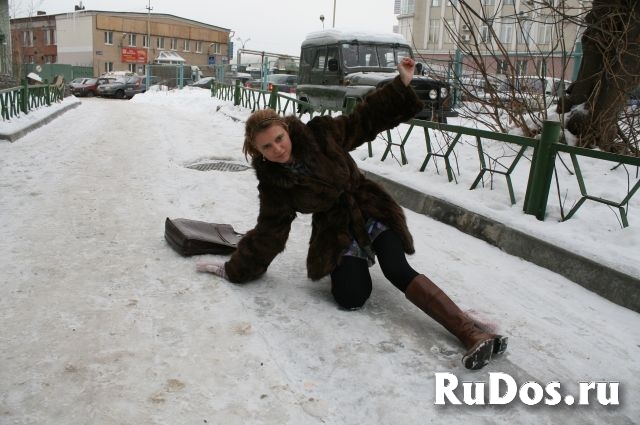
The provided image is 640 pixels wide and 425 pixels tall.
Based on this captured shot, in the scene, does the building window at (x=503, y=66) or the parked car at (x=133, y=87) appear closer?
the building window at (x=503, y=66)

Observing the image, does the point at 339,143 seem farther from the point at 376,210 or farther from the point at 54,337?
the point at 54,337

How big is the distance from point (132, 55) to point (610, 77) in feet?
195

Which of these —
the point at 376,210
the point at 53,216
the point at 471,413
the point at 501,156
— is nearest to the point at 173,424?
the point at 471,413

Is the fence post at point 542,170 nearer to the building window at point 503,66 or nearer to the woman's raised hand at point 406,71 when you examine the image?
the woman's raised hand at point 406,71

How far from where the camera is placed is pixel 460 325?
266 centimetres

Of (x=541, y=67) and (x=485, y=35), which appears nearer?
(x=541, y=67)

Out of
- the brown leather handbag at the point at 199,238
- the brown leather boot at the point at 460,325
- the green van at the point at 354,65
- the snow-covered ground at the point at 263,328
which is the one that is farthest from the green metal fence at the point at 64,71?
the brown leather boot at the point at 460,325

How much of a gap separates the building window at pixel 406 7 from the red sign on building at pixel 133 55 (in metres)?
27.9

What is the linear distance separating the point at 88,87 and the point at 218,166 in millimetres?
27176

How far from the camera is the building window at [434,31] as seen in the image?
4564 centimetres

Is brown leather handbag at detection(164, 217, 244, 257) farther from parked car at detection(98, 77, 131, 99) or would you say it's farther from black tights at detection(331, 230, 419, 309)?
parked car at detection(98, 77, 131, 99)

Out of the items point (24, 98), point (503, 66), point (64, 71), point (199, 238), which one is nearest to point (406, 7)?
point (64, 71)

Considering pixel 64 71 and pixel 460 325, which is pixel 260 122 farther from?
pixel 64 71

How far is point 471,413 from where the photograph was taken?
222 cm
